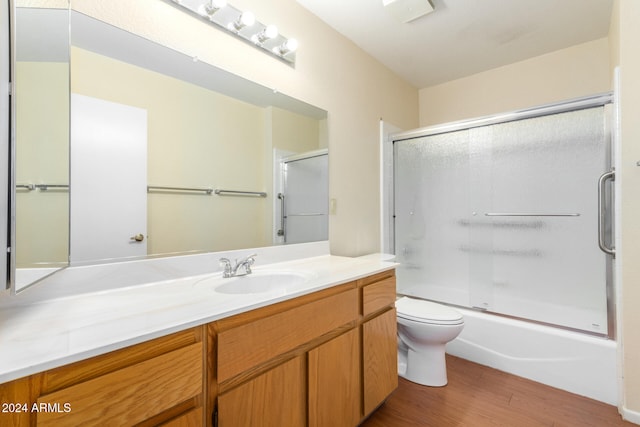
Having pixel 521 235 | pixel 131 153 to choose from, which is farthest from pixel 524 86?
pixel 131 153

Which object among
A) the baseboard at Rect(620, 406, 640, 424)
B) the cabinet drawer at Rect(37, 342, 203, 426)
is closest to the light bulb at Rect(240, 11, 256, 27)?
the cabinet drawer at Rect(37, 342, 203, 426)

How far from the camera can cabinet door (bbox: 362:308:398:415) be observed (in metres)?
1.37

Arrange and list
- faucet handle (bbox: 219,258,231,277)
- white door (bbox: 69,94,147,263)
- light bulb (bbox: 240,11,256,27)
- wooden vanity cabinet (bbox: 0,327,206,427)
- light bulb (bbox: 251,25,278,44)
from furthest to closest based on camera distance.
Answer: light bulb (bbox: 251,25,278,44)
light bulb (bbox: 240,11,256,27)
faucet handle (bbox: 219,258,231,277)
white door (bbox: 69,94,147,263)
wooden vanity cabinet (bbox: 0,327,206,427)

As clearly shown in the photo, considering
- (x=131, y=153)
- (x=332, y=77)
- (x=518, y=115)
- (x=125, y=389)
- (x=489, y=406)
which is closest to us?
(x=125, y=389)

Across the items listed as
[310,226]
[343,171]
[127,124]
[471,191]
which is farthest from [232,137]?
[471,191]

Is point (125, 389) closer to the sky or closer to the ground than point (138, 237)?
closer to the ground

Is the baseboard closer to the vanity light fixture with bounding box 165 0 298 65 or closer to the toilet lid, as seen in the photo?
the toilet lid

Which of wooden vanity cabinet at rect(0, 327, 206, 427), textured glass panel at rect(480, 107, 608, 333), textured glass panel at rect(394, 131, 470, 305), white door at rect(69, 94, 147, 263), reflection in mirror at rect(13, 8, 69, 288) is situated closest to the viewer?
wooden vanity cabinet at rect(0, 327, 206, 427)

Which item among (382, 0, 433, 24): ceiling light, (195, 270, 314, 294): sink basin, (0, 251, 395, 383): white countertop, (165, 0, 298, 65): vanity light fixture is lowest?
(195, 270, 314, 294): sink basin

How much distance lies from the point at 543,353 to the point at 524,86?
85.2 inches

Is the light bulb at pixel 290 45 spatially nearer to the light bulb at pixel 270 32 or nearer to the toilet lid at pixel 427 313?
the light bulb at pixel 270 32

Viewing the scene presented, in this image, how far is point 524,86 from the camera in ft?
8.34

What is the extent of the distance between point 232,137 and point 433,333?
1619 millimetres

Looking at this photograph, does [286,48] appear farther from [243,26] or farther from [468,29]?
[468,29]
